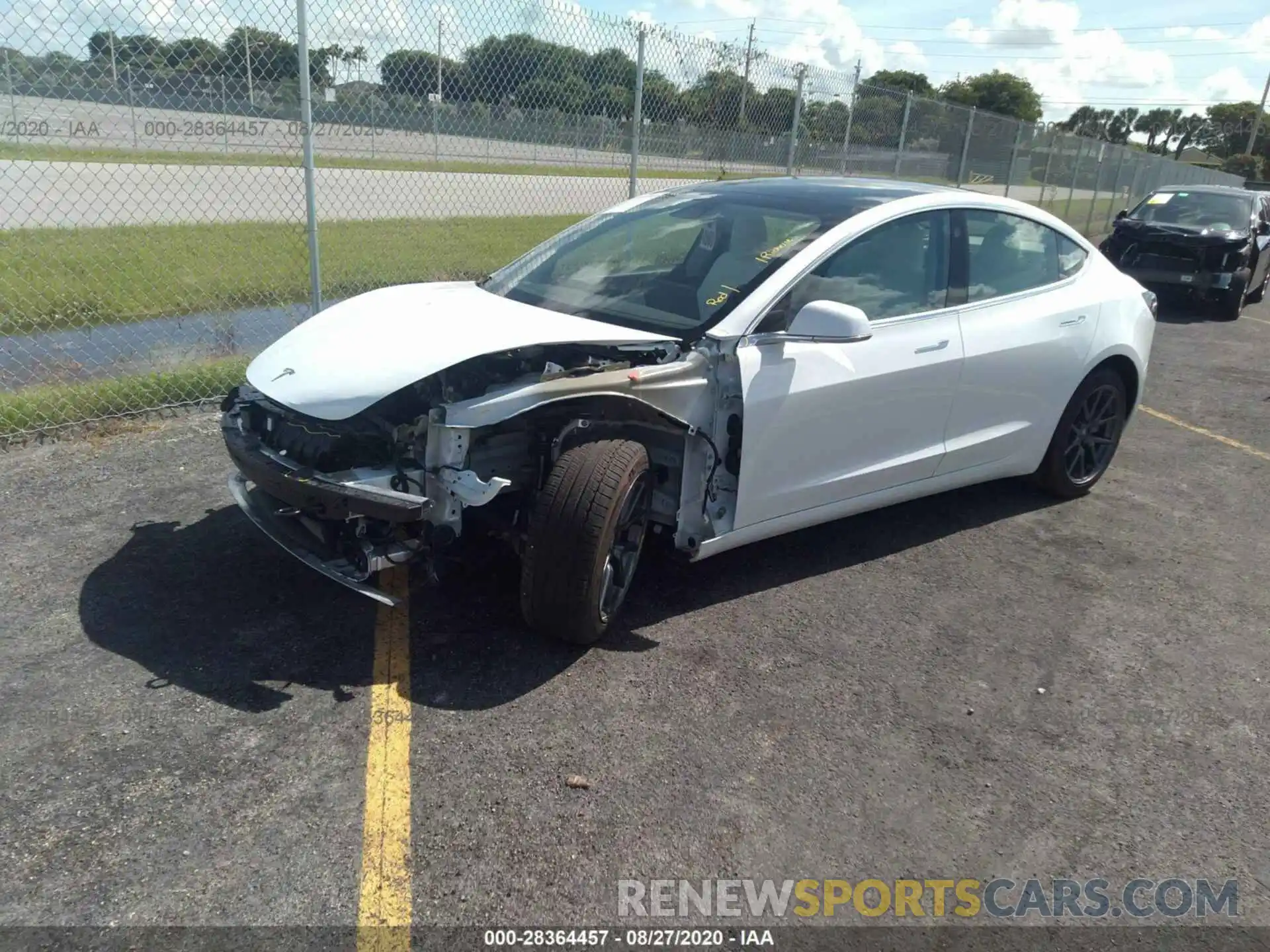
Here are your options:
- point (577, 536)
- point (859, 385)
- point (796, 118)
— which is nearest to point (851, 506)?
point (859, 385)

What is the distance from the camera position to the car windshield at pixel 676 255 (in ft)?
13.0

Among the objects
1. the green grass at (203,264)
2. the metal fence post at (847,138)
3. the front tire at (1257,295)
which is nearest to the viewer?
the green grass at (203,264)

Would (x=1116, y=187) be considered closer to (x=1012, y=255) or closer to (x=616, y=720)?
(x=1012, y=255)

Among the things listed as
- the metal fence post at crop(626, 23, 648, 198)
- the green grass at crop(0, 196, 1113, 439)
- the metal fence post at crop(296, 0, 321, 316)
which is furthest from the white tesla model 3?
the metal fence post at crop(626, 23, 648, 198)

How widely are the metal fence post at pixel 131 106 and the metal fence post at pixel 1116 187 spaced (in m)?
20.7

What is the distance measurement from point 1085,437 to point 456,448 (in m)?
3.84

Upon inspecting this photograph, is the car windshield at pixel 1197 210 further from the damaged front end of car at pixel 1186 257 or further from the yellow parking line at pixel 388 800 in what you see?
the yellow parking line at pixel 388 800

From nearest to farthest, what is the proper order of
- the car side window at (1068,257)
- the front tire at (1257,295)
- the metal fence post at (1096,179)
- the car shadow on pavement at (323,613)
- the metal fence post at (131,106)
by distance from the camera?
the car shadow on pavement at (323,613)
the car side window at (1068,257)
the metal fence post at (131,106)
the front tire at (1257,295)
the metal fence post at (1096,179)

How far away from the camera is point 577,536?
3.28 meters

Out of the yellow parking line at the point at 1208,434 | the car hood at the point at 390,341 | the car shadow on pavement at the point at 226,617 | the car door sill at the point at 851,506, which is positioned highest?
the car hood at the point at 390,341

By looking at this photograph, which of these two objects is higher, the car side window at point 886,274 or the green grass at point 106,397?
the car side window at point 886,274

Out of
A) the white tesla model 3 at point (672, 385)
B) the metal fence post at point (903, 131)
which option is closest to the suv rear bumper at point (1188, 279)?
the metal fence post at point (903, 131)

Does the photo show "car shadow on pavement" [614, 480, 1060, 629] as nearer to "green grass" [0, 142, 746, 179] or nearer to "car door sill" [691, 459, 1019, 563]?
"car door sill" [691, 459, 1019, 563]

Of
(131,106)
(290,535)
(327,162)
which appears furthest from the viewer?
(327,162)
